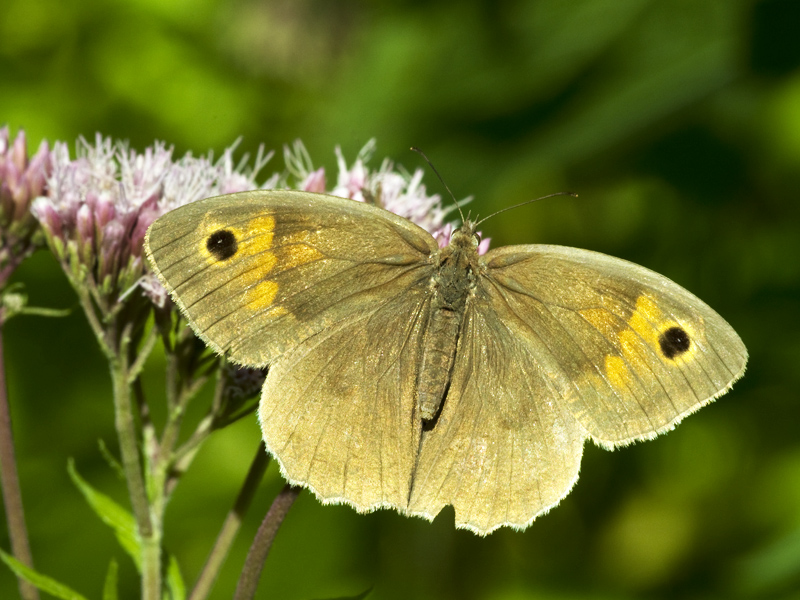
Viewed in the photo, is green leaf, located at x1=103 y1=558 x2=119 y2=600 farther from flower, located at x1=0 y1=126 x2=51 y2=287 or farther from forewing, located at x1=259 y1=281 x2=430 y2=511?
flower, located at x1=0 y1=126 x2=51 y2=287

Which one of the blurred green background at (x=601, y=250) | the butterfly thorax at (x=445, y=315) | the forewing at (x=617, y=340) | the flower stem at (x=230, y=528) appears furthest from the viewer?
the blurred green background at (x=601, y=250)

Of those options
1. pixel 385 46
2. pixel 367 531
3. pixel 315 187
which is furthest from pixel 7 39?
pixel 367 531

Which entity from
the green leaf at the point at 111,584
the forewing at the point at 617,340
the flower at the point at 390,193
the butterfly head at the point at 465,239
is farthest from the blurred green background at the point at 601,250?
the green leaf at the point at 111,584

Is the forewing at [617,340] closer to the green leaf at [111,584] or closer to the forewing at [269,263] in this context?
the forewing at [269,263]

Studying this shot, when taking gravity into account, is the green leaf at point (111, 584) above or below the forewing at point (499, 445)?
below

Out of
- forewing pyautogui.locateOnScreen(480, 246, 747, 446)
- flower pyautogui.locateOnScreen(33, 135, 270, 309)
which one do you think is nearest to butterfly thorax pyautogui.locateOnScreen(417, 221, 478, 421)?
forewing pyautogui.locateOnScreen(480, 246, 747, 446)

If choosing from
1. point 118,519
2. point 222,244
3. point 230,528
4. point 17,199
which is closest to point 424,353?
point 222,244

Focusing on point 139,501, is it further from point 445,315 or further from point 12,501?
point 445,315
